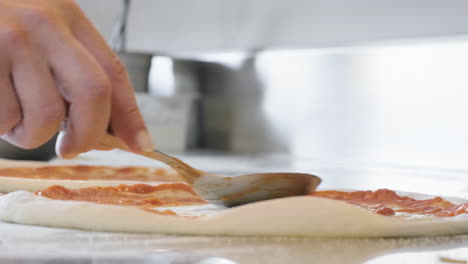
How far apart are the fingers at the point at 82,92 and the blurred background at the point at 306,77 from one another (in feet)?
2.87

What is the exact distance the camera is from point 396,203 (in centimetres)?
95

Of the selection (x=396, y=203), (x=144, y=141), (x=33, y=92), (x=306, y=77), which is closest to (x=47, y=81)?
(x=33, y=92)

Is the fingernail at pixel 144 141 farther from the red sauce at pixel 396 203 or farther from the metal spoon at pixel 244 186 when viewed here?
the red sauce at pixel 396 203

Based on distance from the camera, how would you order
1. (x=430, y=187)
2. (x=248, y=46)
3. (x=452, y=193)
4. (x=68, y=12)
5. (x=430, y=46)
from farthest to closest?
(x=248, y=46), (x=430, y=46), (x=430, y=187), (x=452, y=193), (x=68, y=12)

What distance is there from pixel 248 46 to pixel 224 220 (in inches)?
68.6

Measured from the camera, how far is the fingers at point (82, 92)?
734mm

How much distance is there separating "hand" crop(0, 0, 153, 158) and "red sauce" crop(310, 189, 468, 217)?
353mm

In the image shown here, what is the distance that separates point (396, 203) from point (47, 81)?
0.48 m

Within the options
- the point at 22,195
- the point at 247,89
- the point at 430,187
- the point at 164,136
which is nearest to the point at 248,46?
the point at 247,89

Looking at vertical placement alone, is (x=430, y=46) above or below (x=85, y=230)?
above

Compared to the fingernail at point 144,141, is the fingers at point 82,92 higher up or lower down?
higher up

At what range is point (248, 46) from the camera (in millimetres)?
2430

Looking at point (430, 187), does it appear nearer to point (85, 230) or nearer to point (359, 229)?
point (359, 229)

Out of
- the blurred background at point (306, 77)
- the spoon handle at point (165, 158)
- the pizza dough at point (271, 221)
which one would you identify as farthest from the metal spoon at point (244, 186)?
the blurred background at point (306, 77)
